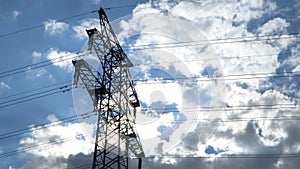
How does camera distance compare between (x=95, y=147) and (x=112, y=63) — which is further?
(x=112, y=63)

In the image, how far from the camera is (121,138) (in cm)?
3316

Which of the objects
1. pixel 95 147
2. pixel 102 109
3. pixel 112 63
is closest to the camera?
pixel 95 147

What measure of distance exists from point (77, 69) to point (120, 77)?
420cm

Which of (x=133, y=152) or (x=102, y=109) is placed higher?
(x=102, y=109)

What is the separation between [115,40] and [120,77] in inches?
137

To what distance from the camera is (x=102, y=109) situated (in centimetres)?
3275

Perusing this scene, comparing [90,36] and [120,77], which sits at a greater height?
[90,36]

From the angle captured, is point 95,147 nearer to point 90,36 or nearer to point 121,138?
point 121,138

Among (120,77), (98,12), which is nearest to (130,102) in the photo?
(120,77)

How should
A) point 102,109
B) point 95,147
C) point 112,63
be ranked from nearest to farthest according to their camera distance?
point 95,147 → point 102,109 → point 112,63

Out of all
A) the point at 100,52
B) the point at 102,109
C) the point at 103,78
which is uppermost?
the point at 100,52

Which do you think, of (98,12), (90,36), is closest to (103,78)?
(90,36)

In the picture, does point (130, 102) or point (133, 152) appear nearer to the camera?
point (133, 152)

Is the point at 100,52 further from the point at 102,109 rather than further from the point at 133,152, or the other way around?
the point at 133,152
